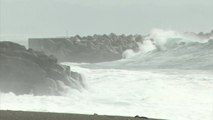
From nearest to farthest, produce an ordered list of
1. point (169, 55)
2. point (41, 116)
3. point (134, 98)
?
point (41, 116) → point (134, 98) → point (169, 55)

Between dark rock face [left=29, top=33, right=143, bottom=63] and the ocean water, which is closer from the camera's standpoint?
the ocean water

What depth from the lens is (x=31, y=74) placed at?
1716cm

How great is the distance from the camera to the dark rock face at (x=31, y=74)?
16.4 metres

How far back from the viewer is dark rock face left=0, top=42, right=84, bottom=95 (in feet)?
53.7

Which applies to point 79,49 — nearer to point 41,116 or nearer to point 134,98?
point 134,98

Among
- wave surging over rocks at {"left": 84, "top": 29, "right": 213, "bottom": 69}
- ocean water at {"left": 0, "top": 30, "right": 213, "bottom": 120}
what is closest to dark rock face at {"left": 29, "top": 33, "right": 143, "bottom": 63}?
wave surging over rocks at {"left": 84, "top": 29, "right": 213, "bottom": 69}

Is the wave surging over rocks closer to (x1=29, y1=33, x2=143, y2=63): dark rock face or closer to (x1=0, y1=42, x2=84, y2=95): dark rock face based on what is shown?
(x1=29, y1=33, x2=143, y2=63): dark rock face

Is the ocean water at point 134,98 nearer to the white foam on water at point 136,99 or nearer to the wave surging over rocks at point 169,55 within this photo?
the white foam on water at point 136,99

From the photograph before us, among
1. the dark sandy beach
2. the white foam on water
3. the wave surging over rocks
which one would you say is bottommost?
the dark sandy beach

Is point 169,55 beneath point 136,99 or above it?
above

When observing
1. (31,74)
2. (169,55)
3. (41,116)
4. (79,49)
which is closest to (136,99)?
(31,74)

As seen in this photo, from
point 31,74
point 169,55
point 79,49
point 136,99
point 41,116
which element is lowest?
point 41,116

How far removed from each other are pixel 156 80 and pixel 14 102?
8465 millimetres

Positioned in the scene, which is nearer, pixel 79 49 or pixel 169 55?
pixel 169 55
